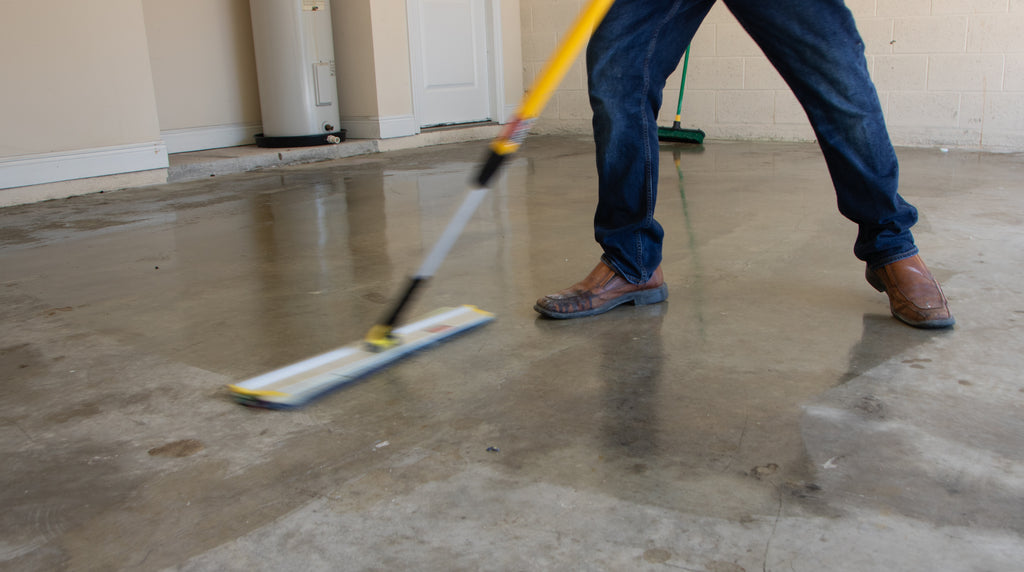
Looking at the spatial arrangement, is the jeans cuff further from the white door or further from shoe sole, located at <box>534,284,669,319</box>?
the white door

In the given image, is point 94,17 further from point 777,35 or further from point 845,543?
point 845,543

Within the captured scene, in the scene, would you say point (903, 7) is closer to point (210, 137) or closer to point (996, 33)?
point (996, 33)

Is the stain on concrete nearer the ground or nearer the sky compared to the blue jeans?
nearer the ground

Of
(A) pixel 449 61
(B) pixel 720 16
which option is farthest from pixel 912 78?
(A) pixel 449 61

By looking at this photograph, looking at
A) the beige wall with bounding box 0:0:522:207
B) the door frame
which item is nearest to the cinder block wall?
the door frame

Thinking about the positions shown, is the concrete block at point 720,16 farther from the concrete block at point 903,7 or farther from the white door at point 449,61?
the white door at point 449,61

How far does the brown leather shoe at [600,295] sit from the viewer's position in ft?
5.55

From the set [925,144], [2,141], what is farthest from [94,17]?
[925,144]

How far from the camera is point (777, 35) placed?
154 cm

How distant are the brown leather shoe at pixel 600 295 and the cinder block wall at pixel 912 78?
3524 mm

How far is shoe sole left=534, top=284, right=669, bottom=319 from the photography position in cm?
169

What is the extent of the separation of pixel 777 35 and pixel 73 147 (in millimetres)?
3383

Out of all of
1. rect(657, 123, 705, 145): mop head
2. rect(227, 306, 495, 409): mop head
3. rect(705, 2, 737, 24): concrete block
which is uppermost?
rect(705, 2, 737, 24): concrete block

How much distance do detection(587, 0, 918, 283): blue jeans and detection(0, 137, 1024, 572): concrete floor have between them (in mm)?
169
